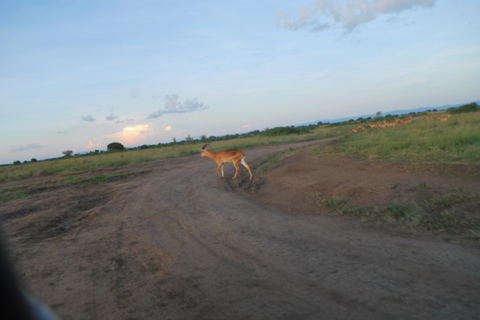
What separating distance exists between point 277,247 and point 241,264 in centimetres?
81

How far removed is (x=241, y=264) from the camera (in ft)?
13.9

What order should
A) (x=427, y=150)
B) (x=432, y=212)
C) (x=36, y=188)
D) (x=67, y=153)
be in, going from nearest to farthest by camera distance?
(x=432, y=212), (x=427, y=150), (x=36, y=188), (x=67, y=153)

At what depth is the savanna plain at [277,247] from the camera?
10.5 ft

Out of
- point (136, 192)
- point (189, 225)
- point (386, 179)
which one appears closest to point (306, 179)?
point (386, 179)

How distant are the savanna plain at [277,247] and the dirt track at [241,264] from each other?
0.02 meters

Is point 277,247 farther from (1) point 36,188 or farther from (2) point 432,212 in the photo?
(1) point 36,188

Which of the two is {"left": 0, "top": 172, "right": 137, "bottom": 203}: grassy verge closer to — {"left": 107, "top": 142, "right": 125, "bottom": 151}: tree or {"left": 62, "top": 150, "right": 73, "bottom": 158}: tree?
{"left": 62, "top": 150, "right": 73, "bottom": 158}: tree

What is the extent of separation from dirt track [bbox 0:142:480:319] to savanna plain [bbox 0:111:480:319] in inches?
0.8

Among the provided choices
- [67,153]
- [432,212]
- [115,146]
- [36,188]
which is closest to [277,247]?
[432,212]

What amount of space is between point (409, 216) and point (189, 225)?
4.25m

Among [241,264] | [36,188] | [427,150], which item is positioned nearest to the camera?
[241,264]

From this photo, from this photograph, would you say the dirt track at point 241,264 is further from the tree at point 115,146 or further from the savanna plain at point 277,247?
the tree at point 115,146

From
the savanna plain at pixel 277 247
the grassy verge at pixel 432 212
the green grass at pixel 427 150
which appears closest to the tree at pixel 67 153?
the savanna plain at pixel 277 247

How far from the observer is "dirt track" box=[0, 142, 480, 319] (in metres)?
3.13
